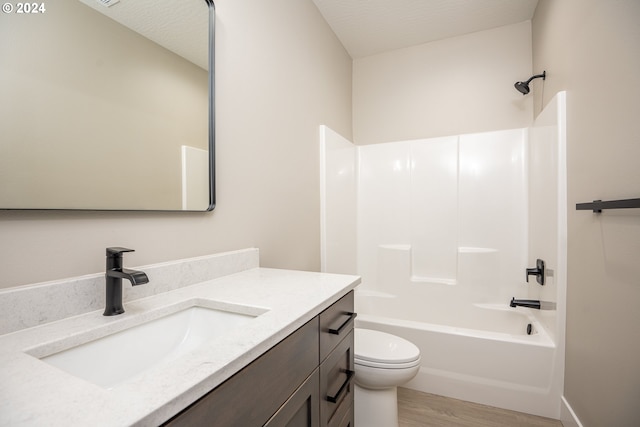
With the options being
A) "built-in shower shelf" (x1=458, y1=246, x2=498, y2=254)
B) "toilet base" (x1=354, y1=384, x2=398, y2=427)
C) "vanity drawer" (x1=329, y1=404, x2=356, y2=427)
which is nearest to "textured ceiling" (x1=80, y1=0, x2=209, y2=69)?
"vanity drawer" (x1=329, y1=404, x2=356, y2=427)

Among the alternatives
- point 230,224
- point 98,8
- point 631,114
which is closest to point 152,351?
point 230,224

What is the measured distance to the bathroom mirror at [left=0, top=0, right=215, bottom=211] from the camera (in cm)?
67

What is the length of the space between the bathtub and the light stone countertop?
1339 millimetres

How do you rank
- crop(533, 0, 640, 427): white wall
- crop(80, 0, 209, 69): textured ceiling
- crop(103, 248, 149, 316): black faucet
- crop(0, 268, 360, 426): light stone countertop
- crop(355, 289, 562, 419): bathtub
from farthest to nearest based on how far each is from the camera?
crop(355, 289, 562, 419): bathtub < crop(533, 0, 640, 427): white wall < crop(80, 0, 209, 69): textured ceiling < crop(103, 248, 149, 316): black faucet < crop(0, 268, 360, 426): light stone countertop

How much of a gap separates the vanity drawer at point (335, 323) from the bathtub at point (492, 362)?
1095 mm

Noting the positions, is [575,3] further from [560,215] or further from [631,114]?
[560,215]

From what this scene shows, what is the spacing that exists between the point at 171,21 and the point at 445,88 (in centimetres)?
233

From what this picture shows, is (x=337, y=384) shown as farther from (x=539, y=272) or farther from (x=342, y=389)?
(x=539, y=272)

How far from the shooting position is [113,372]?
68 cm

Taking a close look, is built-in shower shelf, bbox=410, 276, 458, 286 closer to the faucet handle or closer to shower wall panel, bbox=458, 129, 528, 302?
shower wall panel, bbox=458, 129, 528, 302

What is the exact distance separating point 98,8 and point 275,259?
1195mm

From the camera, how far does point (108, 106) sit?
0.84 m

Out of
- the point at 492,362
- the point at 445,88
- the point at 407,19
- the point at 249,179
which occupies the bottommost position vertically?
the point at 492,362

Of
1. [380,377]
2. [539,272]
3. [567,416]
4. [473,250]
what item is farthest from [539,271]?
[380,377]
